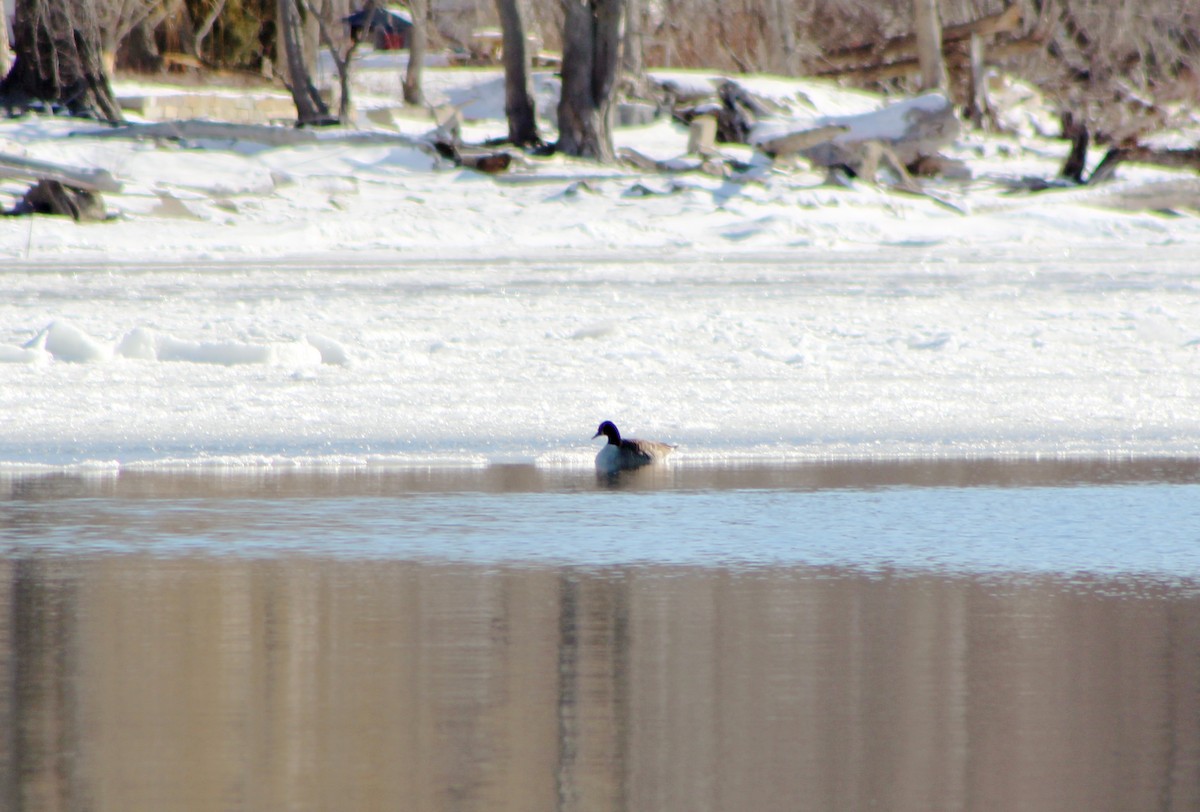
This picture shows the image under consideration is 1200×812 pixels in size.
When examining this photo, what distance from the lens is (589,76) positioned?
2898cm

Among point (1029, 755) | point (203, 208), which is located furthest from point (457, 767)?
point (203, 208)

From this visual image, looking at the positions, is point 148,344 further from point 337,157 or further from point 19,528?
point 337,157

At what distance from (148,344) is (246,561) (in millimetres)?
6444

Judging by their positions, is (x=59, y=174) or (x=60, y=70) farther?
(x=60, y=70)

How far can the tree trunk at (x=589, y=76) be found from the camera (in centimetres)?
2869

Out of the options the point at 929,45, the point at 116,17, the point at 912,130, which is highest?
the point at 116,17

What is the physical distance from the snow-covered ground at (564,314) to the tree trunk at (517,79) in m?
2.82

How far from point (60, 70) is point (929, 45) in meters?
17.8

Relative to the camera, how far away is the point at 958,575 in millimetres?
6512

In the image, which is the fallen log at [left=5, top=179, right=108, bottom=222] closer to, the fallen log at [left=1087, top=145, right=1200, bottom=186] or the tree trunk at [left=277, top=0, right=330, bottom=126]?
the tree trunk at [left=277, top=0, right=330, bottom=126]

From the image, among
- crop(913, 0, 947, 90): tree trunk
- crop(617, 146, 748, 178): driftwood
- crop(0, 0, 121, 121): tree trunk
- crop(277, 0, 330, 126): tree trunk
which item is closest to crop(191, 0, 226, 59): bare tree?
crop(277, 0, 330, 126): tree trunk

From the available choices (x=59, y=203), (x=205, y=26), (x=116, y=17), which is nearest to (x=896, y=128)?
(x=116, y=17)

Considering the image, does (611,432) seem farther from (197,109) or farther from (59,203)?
(197,109)

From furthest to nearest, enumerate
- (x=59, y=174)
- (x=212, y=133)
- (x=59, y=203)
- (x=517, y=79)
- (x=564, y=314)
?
(x=517, y=79) < (x=212, y=133) < (x=59, y=174) < (x=59, y=203) < (x=564, y=314)
